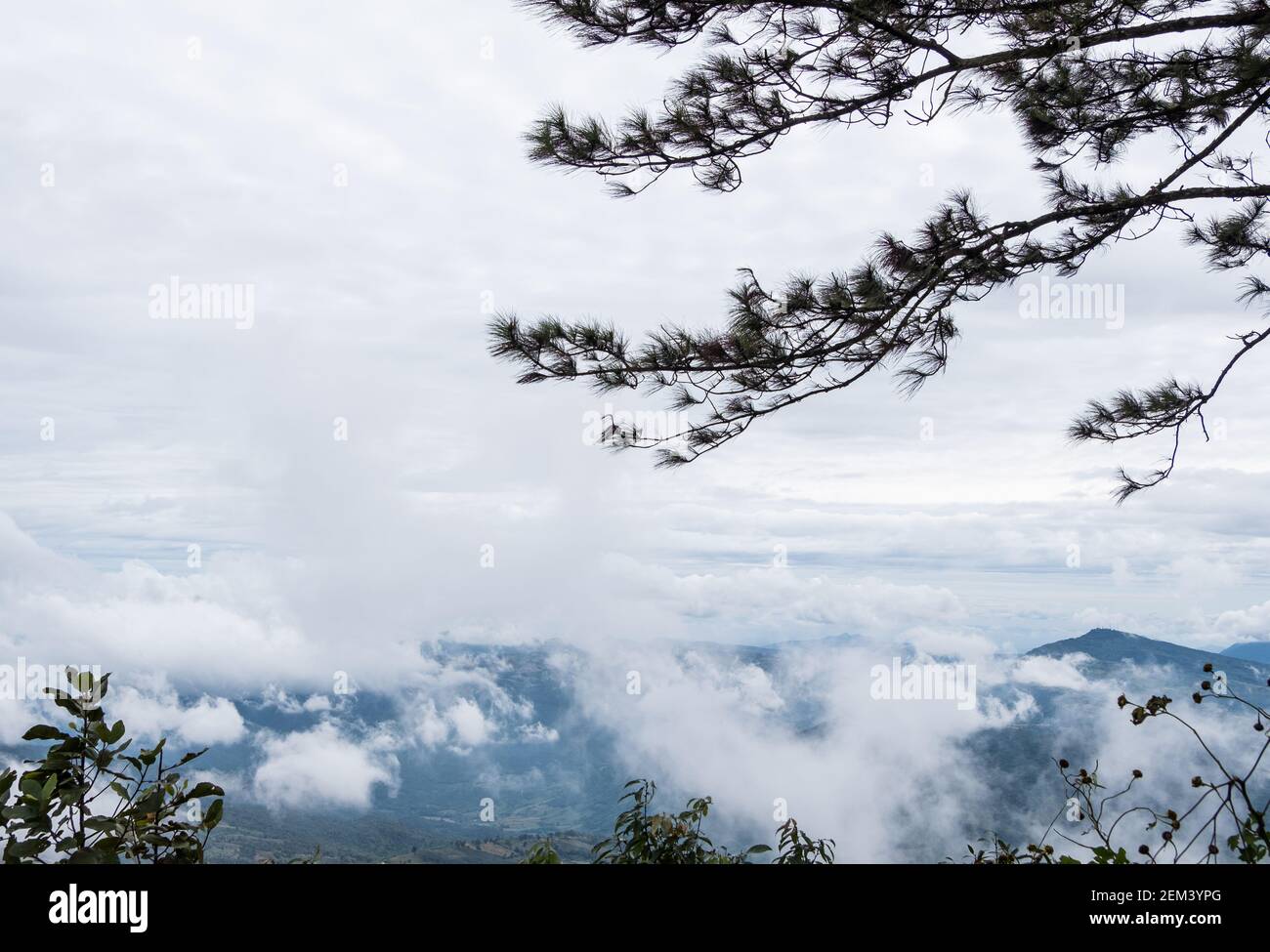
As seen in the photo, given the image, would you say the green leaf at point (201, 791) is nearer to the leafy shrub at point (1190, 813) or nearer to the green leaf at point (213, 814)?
the green leaf at point (213, 814)

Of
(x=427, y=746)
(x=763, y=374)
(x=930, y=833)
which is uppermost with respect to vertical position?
(x=763, y=374)

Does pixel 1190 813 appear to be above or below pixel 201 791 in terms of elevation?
below

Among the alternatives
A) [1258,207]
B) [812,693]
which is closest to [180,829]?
[1258,207]

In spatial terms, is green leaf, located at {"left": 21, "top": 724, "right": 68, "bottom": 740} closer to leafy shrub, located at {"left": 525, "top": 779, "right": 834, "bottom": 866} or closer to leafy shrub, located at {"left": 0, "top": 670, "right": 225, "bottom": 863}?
leafy shrub, located at {"left": 0, "top": 670, "right": 225, "bottom": 863}

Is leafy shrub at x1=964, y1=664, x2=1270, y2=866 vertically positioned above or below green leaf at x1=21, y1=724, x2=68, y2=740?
below

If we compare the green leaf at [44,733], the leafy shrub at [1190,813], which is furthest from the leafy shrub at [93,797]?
the leafy shrub at [1190,813]

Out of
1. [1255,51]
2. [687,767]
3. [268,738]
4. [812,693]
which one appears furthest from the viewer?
[268,738]

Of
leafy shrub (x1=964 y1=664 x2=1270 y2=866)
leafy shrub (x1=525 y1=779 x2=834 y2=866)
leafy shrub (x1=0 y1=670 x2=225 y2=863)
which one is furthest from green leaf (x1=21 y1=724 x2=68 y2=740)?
leafy shrub (x1=964 y1=664 x2=1270 y2=866)

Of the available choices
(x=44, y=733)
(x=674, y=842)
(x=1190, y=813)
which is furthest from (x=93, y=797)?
(x=1190, y=813)

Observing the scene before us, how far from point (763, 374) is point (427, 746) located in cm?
9161

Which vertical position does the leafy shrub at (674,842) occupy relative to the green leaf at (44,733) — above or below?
below

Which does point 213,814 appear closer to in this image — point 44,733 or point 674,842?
point 44,733
